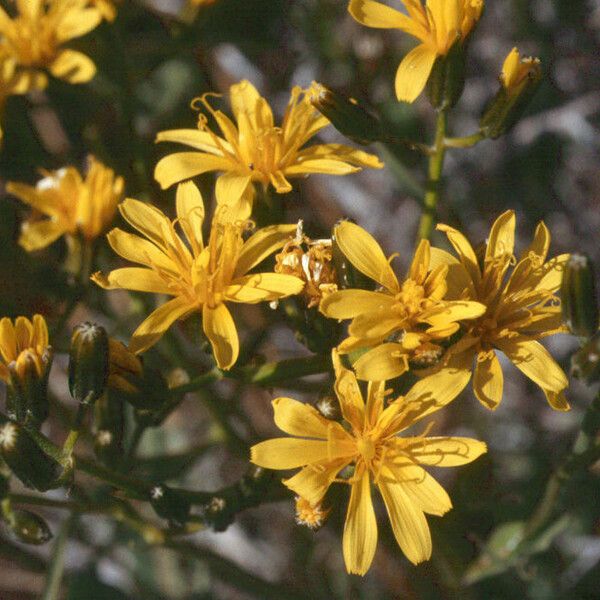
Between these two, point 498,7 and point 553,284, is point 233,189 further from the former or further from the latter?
point 498,7

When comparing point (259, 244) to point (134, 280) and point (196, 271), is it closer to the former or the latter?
point (196, 271)

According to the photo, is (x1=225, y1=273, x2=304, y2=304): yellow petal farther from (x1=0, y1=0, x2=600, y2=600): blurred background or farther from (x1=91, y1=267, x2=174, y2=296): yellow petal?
(x1=0, y1=0, x2=600, y2=600): blurred background

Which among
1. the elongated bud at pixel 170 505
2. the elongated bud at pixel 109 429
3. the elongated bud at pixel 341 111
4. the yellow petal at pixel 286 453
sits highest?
the elongated bud at pixel 341 111

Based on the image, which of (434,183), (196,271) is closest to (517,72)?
(434,183)

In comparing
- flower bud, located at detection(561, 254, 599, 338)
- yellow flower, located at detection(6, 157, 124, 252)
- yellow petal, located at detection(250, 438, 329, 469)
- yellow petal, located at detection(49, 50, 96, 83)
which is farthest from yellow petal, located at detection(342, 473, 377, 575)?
yellow petal, located at detection(49, 50, 96, 83)

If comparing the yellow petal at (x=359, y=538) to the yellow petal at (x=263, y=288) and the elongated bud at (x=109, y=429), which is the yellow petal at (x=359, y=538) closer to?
the yellow petal at (x=263, y=288)

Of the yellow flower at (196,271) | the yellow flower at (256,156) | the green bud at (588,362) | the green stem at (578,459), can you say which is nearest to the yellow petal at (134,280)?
the yellow flower at (196,271)

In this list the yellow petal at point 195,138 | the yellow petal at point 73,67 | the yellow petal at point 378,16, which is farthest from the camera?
the yellow petal at point 73,67
